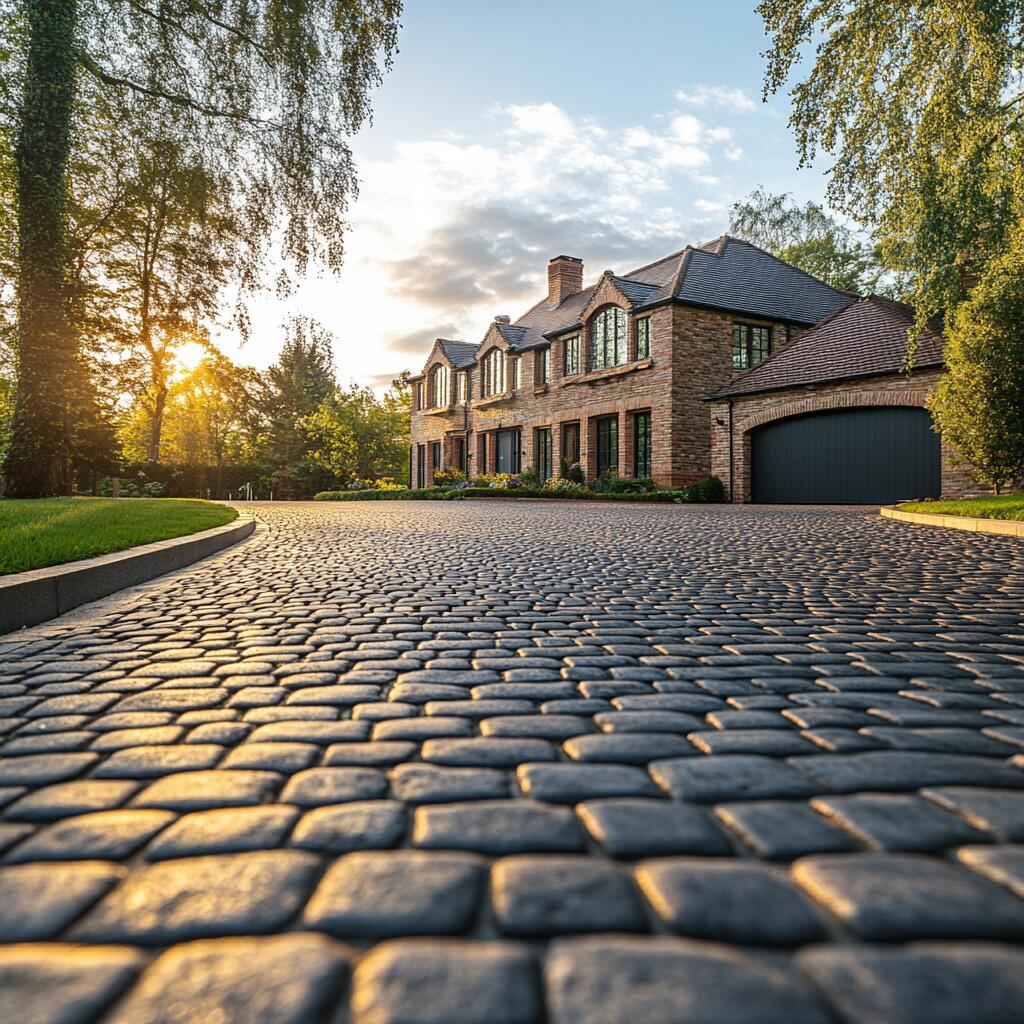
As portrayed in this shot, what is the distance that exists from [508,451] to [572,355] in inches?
240

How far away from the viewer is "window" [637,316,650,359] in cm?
2355

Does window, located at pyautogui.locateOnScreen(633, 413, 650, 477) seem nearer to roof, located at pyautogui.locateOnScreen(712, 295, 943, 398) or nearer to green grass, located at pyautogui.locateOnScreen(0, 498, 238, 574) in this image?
roof, located at pyautogui.locateOnScreen(712, 295, 943, 398)

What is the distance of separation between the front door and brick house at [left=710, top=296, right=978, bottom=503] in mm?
10949

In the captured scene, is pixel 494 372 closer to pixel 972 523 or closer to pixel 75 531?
pixel 972 523

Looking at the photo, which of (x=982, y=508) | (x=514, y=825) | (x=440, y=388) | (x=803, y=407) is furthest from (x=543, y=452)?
(x=514, y=825)

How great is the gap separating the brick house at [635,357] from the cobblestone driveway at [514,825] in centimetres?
1944

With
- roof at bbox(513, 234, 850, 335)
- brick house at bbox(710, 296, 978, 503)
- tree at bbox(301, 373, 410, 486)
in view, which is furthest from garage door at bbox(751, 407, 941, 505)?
tree at bbox(301, 373, 410, 486)

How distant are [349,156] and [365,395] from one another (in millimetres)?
31623

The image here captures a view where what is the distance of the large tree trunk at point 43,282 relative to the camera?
12.5 metres

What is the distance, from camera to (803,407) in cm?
1933

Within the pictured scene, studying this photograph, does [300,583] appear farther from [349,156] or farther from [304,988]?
[349,156]

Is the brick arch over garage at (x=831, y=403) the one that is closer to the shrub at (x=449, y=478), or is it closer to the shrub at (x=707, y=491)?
the shrub at (x=707, y=491)

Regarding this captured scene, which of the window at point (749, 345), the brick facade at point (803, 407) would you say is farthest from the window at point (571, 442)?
the window at point (749, 345)

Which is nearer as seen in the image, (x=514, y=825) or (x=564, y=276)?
(x=514, y=825)
